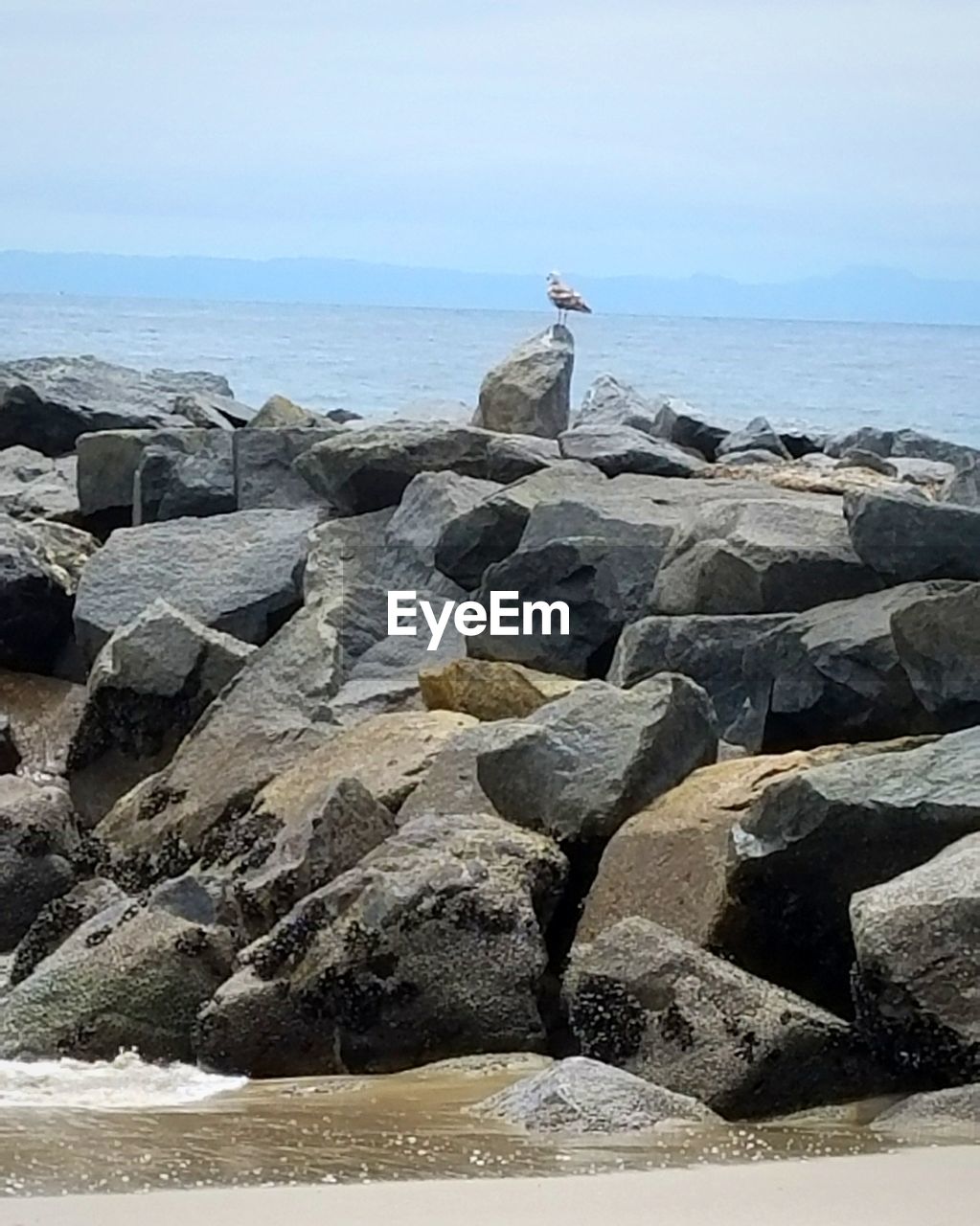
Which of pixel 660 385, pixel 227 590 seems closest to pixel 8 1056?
pixel 227 590

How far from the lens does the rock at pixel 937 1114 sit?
4359 mm

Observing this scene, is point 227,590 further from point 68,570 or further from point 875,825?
point 875,825

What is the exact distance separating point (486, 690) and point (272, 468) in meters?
4.38

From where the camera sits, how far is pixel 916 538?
787 cm

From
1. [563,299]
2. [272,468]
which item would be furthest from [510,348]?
[272,468]

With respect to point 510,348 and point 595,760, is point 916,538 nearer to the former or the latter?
point 595,760

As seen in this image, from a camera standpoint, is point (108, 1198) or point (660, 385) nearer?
point (108, 1198)

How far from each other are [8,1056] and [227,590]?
4.63 m

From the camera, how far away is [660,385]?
30.8m

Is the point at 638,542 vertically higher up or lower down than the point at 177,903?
higher up

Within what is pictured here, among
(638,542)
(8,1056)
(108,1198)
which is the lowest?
(8,1056)

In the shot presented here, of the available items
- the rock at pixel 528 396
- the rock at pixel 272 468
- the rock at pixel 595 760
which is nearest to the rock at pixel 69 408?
the rock at pixel 528 396

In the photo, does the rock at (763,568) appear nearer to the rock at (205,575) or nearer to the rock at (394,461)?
the rock at (205,575)

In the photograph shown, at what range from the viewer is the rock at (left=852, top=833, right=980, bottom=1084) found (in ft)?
15.2
